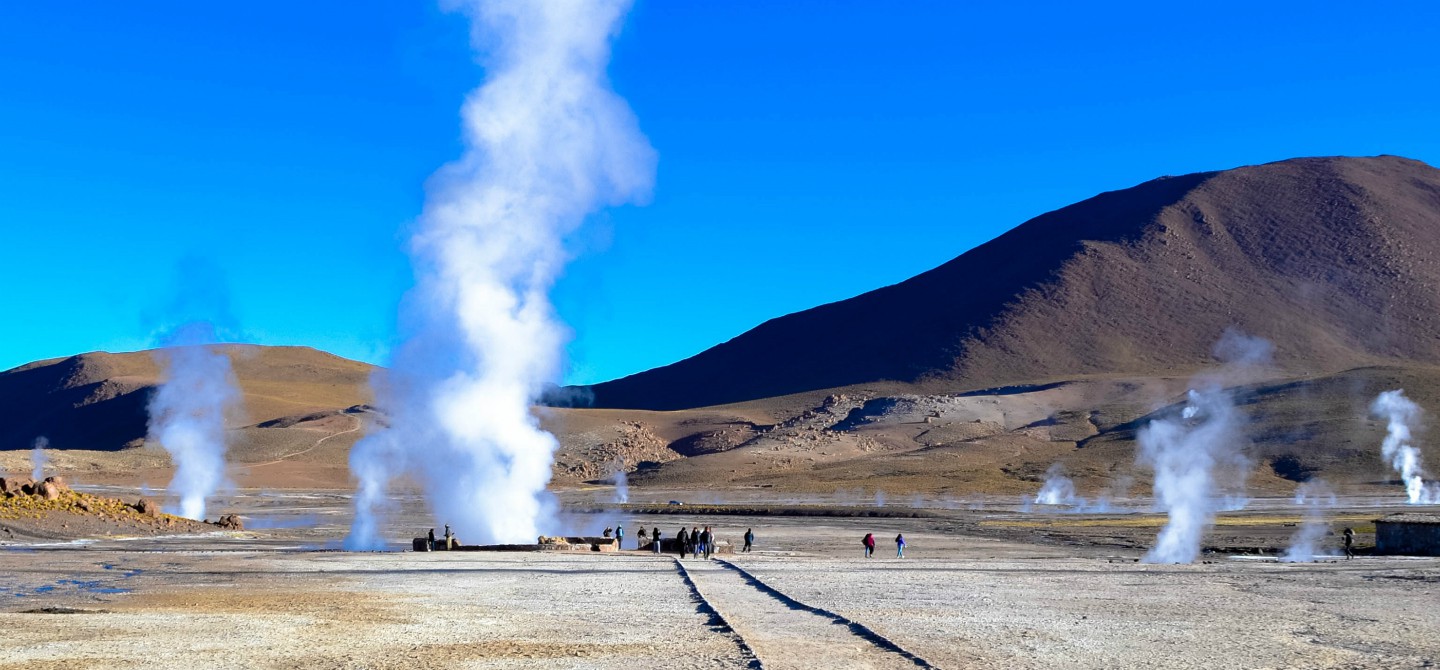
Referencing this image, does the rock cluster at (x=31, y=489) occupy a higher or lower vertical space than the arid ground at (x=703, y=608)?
higher

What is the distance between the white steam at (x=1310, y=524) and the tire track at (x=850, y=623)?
17.2 m

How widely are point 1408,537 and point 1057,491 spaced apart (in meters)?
53.7

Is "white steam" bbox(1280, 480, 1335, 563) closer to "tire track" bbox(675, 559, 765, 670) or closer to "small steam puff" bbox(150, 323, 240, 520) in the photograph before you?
"tire track" bbox(675, 559, 765, 670)

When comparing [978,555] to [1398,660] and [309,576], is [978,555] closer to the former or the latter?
[309,576]

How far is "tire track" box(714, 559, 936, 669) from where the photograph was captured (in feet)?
60.0

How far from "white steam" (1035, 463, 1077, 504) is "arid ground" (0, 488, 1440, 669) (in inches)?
1730

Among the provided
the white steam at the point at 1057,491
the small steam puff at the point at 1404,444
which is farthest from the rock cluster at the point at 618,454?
the small steam puff at the point at 1404,444

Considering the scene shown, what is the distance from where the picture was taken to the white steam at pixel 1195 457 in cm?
4534

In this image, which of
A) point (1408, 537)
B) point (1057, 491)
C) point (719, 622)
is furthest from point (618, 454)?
point (719, 622)

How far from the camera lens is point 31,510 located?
48781mm

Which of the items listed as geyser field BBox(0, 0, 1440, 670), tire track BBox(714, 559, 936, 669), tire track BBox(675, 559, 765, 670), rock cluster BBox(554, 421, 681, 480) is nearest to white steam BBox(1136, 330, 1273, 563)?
geyser field BBox(0, 0, 1440, 670)

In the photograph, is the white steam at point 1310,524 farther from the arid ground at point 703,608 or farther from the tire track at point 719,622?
the tire track at point 719,622

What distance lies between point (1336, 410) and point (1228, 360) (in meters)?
66.5

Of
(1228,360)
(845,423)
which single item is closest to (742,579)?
(845,423)
